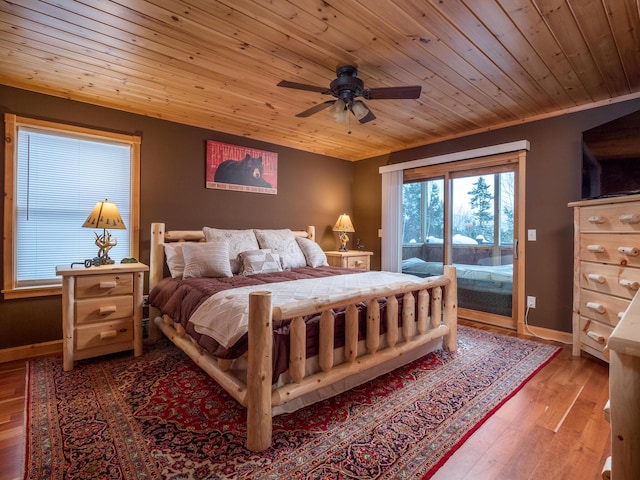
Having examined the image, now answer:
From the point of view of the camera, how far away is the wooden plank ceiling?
1.75m

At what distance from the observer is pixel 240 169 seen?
3.89m

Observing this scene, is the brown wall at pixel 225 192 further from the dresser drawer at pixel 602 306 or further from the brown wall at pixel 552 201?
the dresser drawer at pixel 602 306

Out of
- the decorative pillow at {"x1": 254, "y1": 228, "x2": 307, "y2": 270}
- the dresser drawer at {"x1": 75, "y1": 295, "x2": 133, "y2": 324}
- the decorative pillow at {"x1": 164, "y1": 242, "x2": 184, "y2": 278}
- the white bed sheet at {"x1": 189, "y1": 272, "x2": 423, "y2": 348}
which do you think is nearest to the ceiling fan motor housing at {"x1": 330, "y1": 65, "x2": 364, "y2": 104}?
the white bed sheet at {"x1": 189, "y1": 272, "x2": 423, "y2": 348}

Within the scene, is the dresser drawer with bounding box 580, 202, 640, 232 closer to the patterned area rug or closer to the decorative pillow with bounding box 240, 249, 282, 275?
the patterned area rug

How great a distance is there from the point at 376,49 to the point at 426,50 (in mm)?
339

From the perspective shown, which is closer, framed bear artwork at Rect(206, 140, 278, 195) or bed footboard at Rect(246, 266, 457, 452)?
bed footboard at Rect(246, 266, 457, 452)

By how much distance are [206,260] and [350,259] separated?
7.04ft

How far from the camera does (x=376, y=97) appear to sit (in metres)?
2.19

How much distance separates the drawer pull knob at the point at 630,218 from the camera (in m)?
2.18

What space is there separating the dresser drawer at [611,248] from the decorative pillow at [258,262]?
270 cm

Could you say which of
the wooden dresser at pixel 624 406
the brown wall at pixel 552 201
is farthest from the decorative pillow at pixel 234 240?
the brown wall at pixel 552 201

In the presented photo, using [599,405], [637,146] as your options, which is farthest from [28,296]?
[637,146]

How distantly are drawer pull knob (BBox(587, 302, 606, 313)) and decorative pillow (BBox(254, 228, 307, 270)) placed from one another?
257 centimetres

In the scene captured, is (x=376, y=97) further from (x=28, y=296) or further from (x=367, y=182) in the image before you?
(x=28, y=296)
